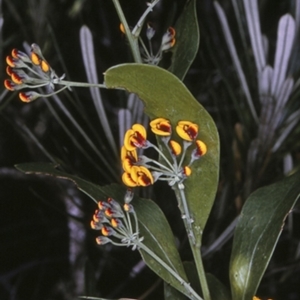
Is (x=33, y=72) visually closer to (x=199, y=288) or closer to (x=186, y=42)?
(x=186, y=42)

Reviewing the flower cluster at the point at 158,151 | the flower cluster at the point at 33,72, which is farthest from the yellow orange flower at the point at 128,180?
the flower cluster at the point at 33,72

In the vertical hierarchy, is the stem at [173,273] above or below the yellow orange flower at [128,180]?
below

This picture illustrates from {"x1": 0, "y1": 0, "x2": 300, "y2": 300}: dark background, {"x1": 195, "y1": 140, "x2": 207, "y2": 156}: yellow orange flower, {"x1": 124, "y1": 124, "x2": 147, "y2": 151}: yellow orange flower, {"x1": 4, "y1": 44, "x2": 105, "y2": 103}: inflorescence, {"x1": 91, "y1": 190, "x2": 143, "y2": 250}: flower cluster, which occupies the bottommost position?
{"x1": 0, "y1": 0, "x2": 300, "y2": 300}: dark background

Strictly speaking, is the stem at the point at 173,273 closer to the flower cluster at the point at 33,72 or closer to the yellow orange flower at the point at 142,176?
the yellow orange flower at the point at 142,176

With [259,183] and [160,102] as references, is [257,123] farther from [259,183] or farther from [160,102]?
[160,102]

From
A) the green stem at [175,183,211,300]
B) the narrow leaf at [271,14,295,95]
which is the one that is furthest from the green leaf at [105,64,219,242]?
the narrow leaf at [271,14,295,95]

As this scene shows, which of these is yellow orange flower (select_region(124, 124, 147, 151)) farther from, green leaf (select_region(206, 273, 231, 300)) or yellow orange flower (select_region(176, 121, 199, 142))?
green leaf (select_region(206, 273, 231, 300))
